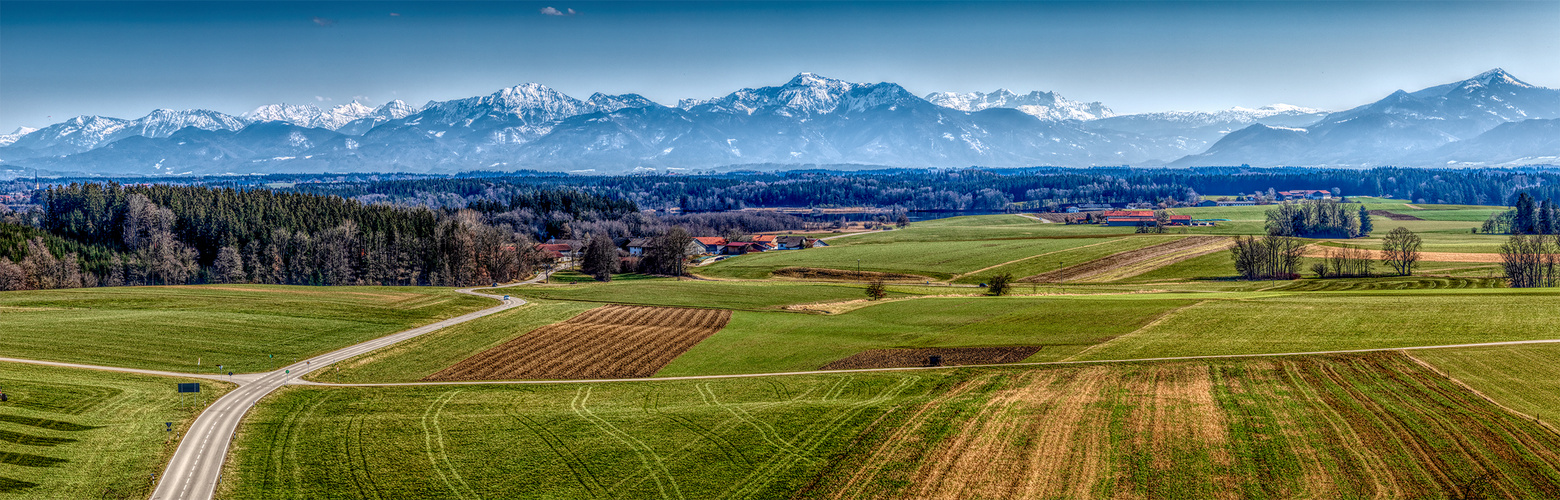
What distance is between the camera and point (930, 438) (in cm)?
3741

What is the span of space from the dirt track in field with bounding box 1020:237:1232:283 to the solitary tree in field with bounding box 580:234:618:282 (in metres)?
50.9

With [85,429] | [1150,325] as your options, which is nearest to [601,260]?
[1150,325]

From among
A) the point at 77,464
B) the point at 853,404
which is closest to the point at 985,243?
the point at 853,404

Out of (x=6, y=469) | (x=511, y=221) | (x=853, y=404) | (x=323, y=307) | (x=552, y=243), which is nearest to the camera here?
(x=6, y=469)

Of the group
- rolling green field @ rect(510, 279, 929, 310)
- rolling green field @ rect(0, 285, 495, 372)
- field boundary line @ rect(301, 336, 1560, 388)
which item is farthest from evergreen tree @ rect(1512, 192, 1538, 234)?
rolling green field @ rect(0, 285, 495, 372)

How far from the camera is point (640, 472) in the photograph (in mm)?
34969

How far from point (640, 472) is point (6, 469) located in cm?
2384

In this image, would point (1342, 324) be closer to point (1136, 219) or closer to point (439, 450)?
point (439, 450)

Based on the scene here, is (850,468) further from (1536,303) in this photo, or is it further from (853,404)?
(1536,303)

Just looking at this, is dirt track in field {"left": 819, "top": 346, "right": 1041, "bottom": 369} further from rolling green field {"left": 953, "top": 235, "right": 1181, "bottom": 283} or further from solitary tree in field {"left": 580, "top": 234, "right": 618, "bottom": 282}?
solitary tree in field {"left": 580, "top": 234, "right": 618, "bottom": 282}

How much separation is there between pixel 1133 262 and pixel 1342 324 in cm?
5009

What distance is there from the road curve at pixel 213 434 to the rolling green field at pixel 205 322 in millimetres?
1937

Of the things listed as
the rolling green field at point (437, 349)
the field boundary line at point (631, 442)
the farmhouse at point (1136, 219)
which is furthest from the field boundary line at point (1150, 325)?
the farmhouse at point (1136, 219)

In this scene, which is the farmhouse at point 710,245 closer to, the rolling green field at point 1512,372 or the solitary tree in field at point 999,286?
the solitary tree in field at point 999,286
